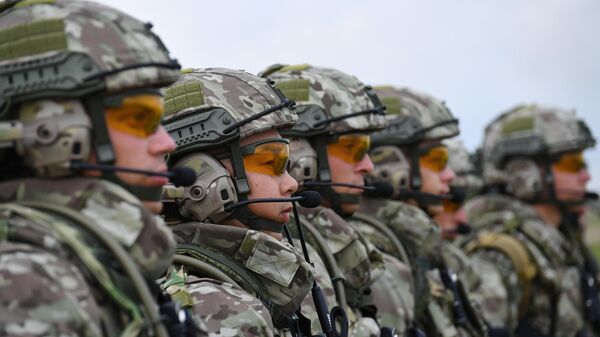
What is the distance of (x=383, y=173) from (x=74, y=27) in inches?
226

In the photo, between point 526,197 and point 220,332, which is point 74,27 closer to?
point 220,332

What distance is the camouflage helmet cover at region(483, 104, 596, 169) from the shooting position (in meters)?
13.2

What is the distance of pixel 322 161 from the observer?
26.5ft

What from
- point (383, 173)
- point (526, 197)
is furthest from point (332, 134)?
point (526, 197)

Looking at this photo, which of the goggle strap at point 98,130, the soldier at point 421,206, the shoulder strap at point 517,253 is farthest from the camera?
the shoulder strap at point 517,253

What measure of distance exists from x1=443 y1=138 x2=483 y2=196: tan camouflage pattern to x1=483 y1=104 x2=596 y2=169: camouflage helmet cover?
24cm

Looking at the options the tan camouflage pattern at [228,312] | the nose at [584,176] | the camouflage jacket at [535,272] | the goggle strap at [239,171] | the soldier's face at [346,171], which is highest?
the goggle strap at [239,171]

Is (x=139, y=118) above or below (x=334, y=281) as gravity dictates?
above

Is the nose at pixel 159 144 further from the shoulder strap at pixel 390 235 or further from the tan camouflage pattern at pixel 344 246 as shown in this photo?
the shoulder strap at pixel 390 235

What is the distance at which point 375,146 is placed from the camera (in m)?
9.99

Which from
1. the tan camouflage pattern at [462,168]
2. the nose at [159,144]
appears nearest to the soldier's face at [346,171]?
the nose at [159,144]

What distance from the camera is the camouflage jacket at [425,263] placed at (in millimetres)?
9336

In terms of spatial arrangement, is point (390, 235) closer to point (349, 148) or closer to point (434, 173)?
point (434, 173)

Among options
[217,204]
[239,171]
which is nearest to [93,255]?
[217,204]
